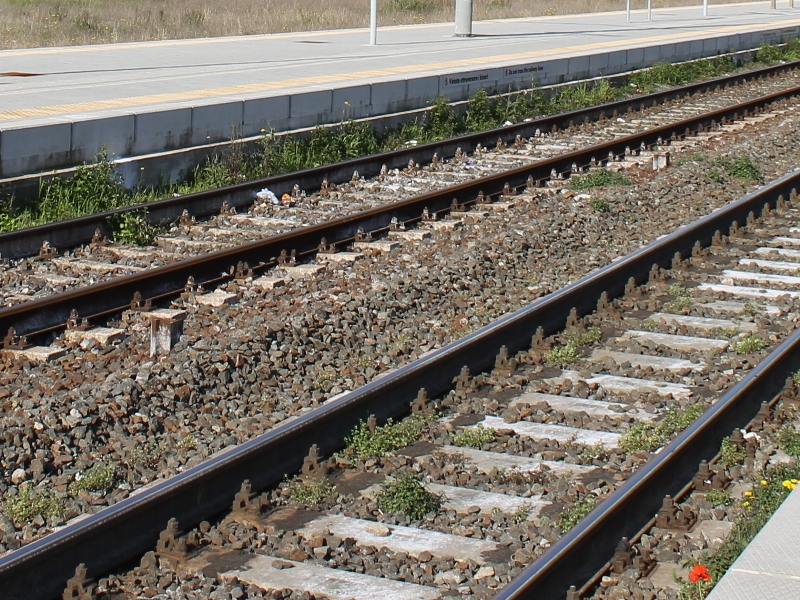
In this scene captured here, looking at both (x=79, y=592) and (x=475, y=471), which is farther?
(x=475, y=471)

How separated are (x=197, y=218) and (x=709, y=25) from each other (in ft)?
97.6

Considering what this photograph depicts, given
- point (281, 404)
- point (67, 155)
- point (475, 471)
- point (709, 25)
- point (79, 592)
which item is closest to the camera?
point (79, 592)

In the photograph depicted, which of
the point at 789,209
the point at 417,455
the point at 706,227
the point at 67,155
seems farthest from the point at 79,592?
the point at 789,209

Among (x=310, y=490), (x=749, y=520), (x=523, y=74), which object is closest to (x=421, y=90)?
(x=523, y=74)

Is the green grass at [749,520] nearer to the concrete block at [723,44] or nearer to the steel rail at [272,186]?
the steel rail at [272,186]

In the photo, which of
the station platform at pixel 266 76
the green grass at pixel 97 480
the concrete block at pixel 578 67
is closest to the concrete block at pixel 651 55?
the station platform at pixel 266 76

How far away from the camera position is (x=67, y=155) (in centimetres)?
1370

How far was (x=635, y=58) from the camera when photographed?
2650 cm

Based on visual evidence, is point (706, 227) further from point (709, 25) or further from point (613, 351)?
point (709, 25)

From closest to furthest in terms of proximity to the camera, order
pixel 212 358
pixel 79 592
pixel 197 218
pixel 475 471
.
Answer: pixel 79 592 < pixel 475 471 < pixel 212 358 < pixel 197 218

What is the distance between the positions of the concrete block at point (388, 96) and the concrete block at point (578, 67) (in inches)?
228

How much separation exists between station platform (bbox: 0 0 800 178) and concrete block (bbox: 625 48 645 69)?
24 millimetres

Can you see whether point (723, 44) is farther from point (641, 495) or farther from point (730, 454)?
point (641, 495)

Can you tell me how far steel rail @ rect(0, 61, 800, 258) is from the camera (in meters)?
11.1
